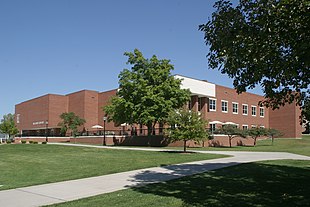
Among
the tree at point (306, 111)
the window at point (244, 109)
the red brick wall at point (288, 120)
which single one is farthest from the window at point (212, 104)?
the tree at point (306, 111)

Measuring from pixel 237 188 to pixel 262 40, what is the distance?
16.9ft

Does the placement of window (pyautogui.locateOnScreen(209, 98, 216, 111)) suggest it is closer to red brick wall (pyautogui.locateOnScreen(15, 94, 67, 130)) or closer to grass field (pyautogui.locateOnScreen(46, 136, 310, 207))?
red brick wall (pyautogui.locateOnScreen(15, 94, 67, 130))

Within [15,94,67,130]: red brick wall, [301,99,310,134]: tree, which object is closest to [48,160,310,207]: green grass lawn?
[301,99,310,134]: tree

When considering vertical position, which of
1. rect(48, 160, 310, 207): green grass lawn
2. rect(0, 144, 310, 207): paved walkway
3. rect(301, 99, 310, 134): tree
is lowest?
Result: rect(0, 144, 310, 207): paved walkway

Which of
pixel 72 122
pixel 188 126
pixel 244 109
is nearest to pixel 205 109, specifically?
pixel 244 109

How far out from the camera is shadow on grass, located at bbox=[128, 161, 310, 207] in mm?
8320

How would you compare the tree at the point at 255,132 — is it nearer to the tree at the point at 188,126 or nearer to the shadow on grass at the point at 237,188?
the tree at the point at 188,126

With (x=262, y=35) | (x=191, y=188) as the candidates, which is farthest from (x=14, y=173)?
(x=262, y=35)

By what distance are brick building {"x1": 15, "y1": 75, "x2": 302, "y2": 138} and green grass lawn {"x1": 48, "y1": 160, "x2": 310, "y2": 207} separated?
113 ft

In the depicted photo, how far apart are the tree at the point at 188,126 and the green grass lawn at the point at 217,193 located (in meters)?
11.8

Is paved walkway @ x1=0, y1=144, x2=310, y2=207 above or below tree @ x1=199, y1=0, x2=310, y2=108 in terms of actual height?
below

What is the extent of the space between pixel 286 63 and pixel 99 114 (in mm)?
57547

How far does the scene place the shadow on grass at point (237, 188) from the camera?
8320 mm

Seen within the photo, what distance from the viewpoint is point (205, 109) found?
5050 centimetres
